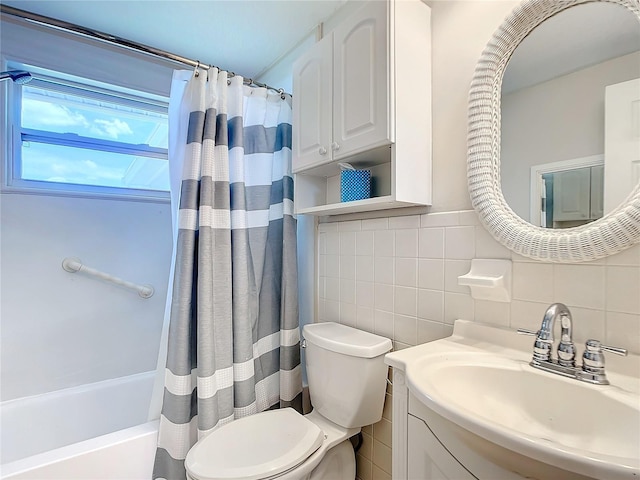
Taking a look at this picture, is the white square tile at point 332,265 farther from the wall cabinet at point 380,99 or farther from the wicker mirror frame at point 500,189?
the wicker mirror frame at point 500,189

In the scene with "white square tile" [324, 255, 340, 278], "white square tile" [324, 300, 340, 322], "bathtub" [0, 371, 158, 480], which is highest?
"white square tile" [324, 255, 340, 278]

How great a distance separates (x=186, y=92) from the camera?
1440mm

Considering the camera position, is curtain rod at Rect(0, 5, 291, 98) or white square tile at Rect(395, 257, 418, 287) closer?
white square tile at Rect(395, 257, 418, 287)

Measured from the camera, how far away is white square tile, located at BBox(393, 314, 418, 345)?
1187 millimetres

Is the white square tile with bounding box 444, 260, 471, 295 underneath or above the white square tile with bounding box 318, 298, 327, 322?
above

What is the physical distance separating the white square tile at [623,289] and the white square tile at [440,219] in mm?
407

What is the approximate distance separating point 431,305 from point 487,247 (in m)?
0.28

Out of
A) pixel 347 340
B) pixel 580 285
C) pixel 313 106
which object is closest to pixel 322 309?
pixel 347 340

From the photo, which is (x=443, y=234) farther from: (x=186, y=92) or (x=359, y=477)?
(x=186, y=92)

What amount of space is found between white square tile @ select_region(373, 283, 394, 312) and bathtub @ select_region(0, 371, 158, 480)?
1039mm

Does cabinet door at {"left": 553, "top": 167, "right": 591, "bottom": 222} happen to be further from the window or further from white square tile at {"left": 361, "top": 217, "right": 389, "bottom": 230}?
the window

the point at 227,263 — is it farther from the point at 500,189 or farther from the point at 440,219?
the point at 500,189

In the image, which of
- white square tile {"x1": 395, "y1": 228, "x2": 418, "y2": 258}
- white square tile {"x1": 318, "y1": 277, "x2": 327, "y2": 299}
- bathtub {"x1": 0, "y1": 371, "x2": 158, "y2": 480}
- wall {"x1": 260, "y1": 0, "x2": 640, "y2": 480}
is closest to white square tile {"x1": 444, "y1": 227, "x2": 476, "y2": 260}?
wall {"x1": 260, "y1": 0, "x2": 640, "y2": 480}

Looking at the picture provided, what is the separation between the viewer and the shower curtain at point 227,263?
51.5 inches
